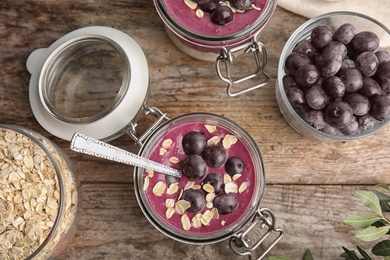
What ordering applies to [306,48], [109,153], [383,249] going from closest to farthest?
[109,153], [383,249], [306,48]

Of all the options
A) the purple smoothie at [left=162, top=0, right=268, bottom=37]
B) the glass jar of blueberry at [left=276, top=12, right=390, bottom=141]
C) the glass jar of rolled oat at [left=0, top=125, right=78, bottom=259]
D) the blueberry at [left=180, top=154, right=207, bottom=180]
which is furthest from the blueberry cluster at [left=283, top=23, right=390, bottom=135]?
the glass jar of rolled oat at [left=0, top=125, right=78, bottom=259]

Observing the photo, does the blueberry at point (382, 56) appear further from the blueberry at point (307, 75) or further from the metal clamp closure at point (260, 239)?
the metal clamp closure at point (260, 239)

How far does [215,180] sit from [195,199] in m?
0.05

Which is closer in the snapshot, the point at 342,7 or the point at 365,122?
the point at 365,122

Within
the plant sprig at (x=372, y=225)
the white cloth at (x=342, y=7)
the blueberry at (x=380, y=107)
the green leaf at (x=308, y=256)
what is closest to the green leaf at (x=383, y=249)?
the plant sprig at (x=372, y=225)

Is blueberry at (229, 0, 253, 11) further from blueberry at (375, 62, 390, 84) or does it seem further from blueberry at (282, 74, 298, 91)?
blueberry at (375, 62, 390, 84)

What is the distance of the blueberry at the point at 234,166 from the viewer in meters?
0.97

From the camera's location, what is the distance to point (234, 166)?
971mm

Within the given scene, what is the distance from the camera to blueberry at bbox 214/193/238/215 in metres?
0.96

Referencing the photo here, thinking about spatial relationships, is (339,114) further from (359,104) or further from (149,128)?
(149,128)

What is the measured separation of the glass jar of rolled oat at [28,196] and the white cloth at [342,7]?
1.88ft

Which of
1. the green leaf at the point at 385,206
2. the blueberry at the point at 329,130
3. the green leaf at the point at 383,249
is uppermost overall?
the blueberry at the point at 329,130

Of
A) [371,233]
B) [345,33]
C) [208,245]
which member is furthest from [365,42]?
[208,245]

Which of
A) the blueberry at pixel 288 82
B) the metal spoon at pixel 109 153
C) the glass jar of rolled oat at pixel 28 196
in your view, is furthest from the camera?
the blueberry at pixel 288 82
